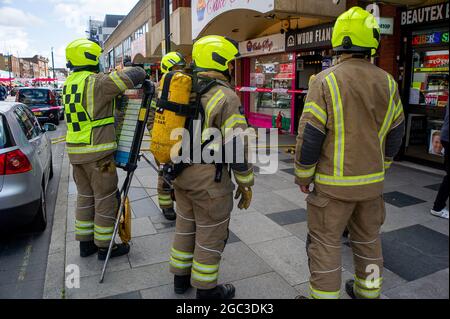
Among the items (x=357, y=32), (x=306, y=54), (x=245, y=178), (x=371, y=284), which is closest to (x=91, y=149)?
(x=245, y=178)

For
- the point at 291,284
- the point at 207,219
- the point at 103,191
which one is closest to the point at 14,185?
the point at 103,191

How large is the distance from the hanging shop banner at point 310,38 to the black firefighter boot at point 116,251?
702 centimetres

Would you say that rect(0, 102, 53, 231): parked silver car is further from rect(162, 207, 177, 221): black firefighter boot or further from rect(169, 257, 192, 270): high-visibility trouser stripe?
rect(169, 257, 192, 270): high-visibility trouser stripe

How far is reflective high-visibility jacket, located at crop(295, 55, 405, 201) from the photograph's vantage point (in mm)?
2373

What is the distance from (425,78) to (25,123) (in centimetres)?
675

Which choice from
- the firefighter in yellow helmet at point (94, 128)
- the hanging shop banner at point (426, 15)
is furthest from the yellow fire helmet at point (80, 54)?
the hanging shop banner at point (426, 15)

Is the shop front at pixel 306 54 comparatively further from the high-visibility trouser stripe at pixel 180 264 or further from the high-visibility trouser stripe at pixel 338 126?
the high-visibility trouser stripe at pixel 180 264

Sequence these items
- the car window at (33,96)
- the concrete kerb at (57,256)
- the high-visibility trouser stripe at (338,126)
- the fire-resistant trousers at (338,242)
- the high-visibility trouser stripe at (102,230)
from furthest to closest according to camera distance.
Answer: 1. the car window at (33,96)
2. the high-visibility trouser stripe at (102,230)
3. the concrete kerb at (57,256)
4. the fire-resistant trousers at (338,242)
5. the high-visibility trouser stripe at (338,126)

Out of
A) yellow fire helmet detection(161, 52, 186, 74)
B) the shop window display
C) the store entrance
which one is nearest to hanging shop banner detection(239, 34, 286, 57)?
the shop window display

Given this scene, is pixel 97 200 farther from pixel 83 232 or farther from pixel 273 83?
pixel 273 83

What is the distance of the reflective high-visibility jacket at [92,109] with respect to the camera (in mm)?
3371

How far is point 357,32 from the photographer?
2.43 m

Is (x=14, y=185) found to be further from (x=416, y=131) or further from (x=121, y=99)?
(x=416, y=131)

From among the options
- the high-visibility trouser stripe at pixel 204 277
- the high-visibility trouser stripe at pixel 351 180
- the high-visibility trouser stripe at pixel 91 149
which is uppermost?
the high-visibility trouser stripe at pixel 91 149
